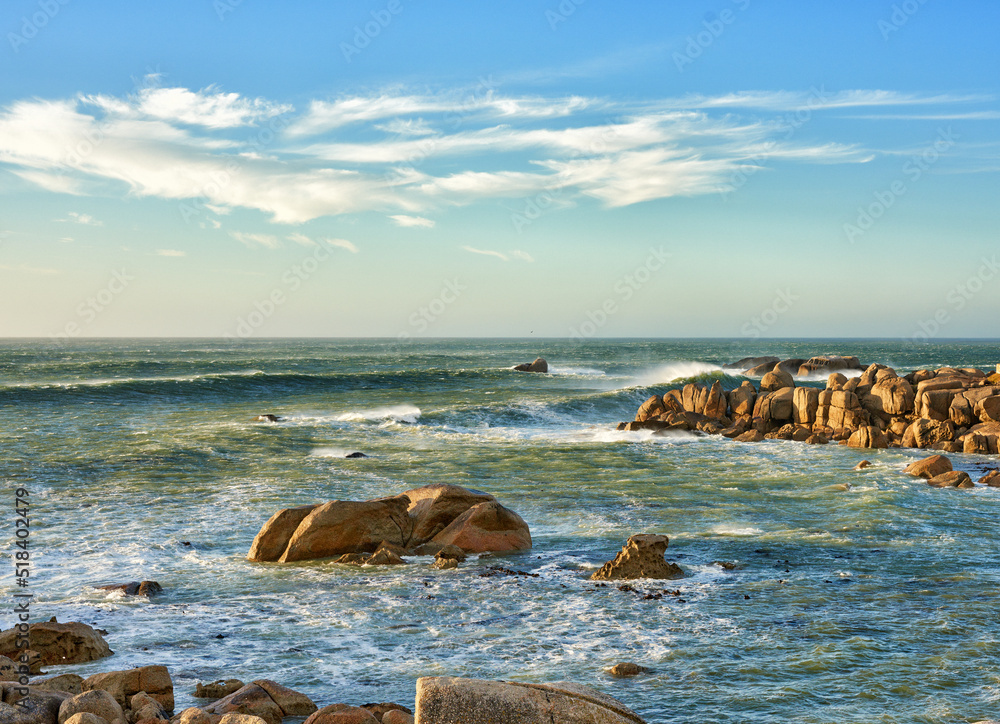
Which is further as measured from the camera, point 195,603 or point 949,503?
point 949,503

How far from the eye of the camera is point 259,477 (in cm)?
2344

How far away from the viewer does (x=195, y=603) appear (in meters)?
11.8

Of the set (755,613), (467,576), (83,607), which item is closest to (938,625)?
(755,613)

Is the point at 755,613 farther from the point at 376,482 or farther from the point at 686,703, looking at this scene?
the point at 376,482

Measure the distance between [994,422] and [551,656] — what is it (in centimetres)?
2773

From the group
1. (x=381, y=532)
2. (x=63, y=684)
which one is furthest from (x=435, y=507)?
(x=63, y=684)

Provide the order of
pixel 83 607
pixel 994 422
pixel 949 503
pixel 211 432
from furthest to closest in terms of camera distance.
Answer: pixel 211 432
pixel 994 422
pixel 949 503
pixel 83 607

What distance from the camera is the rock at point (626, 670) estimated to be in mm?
9023

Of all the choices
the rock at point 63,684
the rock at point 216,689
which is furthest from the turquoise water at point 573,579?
the rock at point 63,684

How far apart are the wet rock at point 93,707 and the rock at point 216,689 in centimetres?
114

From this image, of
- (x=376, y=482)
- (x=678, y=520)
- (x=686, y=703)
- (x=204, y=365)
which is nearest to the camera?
(x=686, y=703)

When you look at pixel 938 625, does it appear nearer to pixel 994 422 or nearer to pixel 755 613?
pixel 755 613

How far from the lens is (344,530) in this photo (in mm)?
14859

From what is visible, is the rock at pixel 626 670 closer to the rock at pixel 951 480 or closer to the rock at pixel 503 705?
the rock at pixel 503 705
